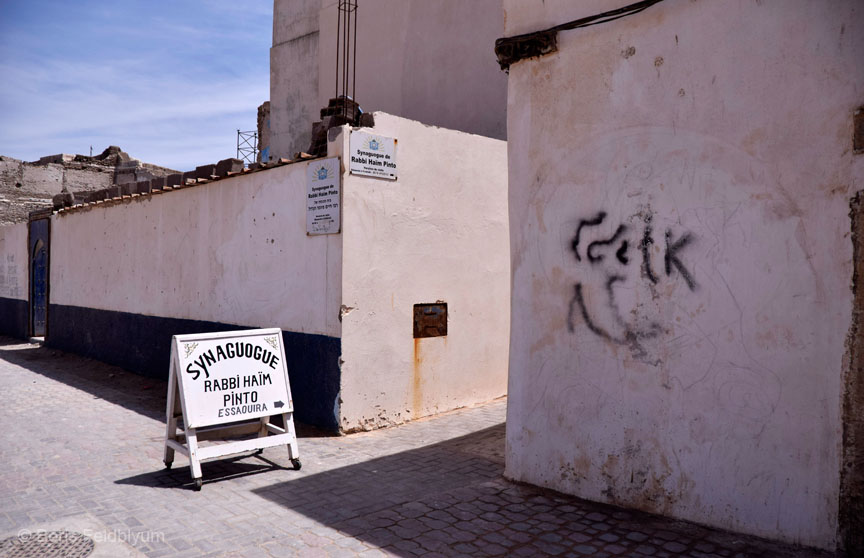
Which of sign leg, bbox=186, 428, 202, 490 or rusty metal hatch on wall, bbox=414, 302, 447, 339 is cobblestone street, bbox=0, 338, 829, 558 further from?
rusty metal hatch on wall, bbox=414, 302, 447, 339

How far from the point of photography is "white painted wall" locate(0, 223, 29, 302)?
16125mm

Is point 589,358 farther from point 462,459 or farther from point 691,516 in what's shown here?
point 462,459

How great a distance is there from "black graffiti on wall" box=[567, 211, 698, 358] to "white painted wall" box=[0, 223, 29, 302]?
1587 centimetres

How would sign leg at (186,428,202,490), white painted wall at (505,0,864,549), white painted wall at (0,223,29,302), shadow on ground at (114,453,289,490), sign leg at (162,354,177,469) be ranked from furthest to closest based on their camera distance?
white painted wall at (0,223,29,302)
sign leg at (162,354,177,469)
shadow on ground at (114,453,289,490)
sign leg at (186,428,202,490)
white painted wall at (505,0,864,549)

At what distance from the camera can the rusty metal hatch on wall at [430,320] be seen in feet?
24.9

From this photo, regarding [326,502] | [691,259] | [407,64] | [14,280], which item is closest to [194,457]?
[326,502]

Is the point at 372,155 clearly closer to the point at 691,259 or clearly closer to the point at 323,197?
the point at 323,197

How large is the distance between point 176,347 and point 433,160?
12.4ft

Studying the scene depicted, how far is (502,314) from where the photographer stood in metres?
8.59

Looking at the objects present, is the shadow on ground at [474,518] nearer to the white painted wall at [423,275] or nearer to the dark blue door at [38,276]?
the white painted wall at [423,275]

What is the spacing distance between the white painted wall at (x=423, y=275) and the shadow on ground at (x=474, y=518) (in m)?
1.55

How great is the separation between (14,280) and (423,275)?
1440 cm

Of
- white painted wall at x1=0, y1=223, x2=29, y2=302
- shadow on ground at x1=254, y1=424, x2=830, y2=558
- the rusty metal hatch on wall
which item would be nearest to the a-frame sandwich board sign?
shadow on ground at x1=254, y1=424, x2=830, y2=558

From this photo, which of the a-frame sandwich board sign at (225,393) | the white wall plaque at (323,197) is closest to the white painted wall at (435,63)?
the white wall plaque at (323,197)
